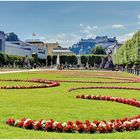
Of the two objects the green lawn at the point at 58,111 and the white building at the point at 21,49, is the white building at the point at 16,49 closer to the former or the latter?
the white building at the point at 21,49

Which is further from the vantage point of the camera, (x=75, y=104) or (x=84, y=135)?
(x=75, y=104)

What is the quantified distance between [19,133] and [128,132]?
7.02 ft

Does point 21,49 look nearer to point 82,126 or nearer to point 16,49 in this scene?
point 16,49

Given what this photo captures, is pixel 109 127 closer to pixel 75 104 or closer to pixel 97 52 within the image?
pixel 75 104

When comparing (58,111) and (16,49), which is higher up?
(16,49)

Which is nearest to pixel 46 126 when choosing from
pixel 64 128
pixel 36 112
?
pixel 64 128

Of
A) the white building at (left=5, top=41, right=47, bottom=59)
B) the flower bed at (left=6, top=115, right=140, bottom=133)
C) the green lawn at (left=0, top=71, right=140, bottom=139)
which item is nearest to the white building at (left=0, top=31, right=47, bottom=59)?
the white building at (left=5, top=41, right=47, bottom=59)

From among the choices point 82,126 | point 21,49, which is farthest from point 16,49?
point 82,126

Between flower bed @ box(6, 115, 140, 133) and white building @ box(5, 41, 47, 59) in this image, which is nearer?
flower bed @ box(6, 115, 140, 133)

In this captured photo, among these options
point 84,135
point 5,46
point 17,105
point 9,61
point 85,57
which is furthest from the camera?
point 85,57

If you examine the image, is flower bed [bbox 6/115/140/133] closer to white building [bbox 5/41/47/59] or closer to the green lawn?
the green lawn

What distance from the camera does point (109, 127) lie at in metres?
8.25

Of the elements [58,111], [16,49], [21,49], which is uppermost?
[21,49]

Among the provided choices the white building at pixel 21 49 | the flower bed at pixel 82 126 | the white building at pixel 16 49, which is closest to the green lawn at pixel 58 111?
the flower bed at pixel 82 126
